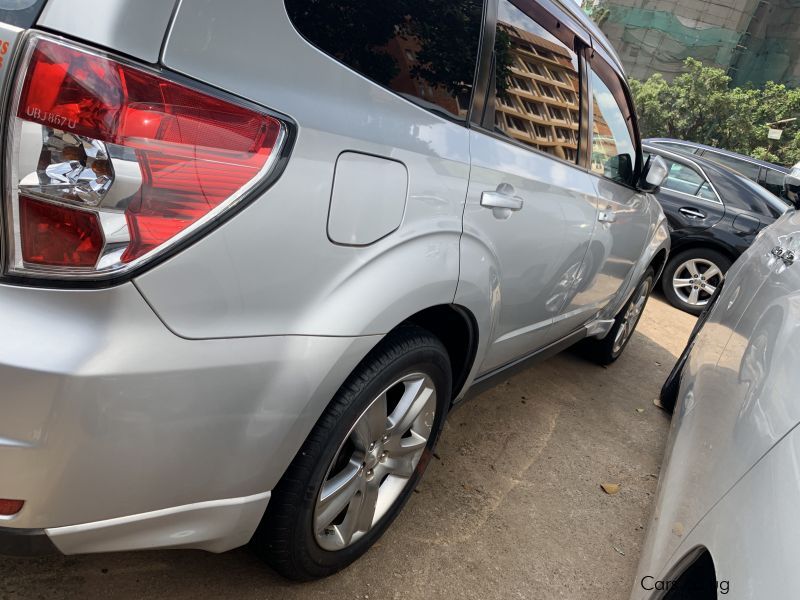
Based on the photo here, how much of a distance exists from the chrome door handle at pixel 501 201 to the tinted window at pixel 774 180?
7064mm

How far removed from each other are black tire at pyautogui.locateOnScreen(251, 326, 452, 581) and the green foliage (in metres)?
21.9

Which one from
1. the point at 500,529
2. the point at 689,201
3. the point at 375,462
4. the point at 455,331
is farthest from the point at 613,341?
the point at 689,201

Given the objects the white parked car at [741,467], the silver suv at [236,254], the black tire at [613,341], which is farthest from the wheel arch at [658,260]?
the silver suv at [236,254]

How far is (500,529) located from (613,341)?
211 cm

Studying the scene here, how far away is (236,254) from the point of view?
1130mm

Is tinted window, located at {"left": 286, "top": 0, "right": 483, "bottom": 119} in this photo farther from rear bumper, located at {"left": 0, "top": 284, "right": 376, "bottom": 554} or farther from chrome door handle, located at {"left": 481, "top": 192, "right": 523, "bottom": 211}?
rear bumper, located at {"left": 0, "top": 284, "right": 376, "bottom": 554}

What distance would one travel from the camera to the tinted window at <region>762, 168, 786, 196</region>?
757 centimetres

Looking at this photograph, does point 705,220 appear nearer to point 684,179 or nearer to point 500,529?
point 684,179

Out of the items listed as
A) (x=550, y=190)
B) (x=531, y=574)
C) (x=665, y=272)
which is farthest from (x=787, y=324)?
(x=665, y=272)

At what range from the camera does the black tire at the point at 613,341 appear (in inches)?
158

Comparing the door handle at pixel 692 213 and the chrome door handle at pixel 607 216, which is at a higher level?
the door handle at pixel 692 213

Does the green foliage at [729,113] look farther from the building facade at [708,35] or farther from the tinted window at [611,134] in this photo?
the tinted window at [611,134]

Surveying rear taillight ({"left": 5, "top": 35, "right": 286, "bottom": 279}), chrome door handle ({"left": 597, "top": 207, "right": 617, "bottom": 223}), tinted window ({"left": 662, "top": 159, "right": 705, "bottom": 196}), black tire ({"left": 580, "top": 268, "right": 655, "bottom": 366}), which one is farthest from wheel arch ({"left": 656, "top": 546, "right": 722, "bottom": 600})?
tinted window ({"left": 662, "top": 159, "right": 705, "bottom": 196})

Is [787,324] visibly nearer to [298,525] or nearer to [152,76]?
[298,525]
